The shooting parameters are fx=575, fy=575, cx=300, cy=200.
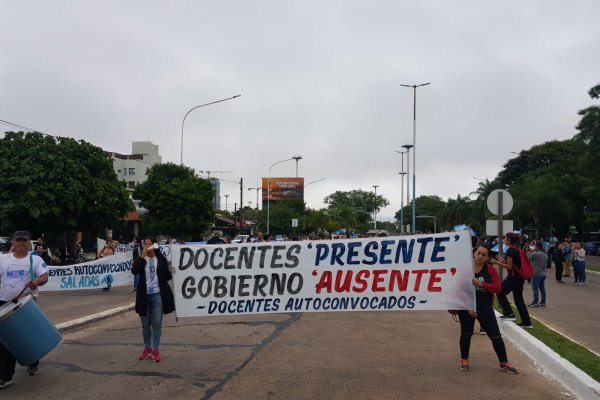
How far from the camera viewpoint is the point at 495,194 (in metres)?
12.3

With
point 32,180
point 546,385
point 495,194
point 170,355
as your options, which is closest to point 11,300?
point 170,355

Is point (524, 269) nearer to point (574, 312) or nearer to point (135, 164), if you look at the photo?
point (574, 312)

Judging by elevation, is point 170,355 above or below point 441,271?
below

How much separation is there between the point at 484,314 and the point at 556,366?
1.10 meters

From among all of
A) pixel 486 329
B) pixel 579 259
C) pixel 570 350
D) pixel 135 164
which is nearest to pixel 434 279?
pixel 486 329

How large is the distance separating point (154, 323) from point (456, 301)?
387 cm

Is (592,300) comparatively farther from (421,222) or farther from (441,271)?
(421,222)

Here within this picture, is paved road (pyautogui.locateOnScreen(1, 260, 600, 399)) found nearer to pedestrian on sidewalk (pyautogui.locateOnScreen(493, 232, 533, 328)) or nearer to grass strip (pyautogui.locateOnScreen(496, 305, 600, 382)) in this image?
grass strip (pyautogui.locateOnScreen(496, 305, 600, 382))

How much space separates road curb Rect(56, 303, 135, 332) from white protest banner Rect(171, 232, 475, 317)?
390 centimetres

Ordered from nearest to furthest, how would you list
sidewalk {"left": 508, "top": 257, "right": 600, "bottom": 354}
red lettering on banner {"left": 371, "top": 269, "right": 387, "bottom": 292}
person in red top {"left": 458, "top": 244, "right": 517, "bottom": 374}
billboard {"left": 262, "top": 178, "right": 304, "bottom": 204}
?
person in red top {"left": 458, "top": 244, "right": 517, "bottom": 374} → red lettering on banner {"left": 371, "top": 269, "right": 387, "bottom": 292} → sidewalk {"left": 508, "top": 257, "right": 600, "bottom": 354} → billboard {"left": 262, "top": 178, "right": 304, "bottom": 204}

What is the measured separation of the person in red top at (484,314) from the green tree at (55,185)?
2264 centimetres

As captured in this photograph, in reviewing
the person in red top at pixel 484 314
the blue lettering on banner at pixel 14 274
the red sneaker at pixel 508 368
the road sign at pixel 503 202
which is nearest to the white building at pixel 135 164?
the road sign at pixel 503 202

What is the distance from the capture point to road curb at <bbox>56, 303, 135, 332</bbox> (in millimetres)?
10250

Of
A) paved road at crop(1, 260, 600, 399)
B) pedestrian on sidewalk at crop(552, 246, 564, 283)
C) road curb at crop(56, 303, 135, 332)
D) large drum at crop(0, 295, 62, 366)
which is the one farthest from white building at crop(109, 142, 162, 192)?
large drum at crop(0, 295, 62, 366)
